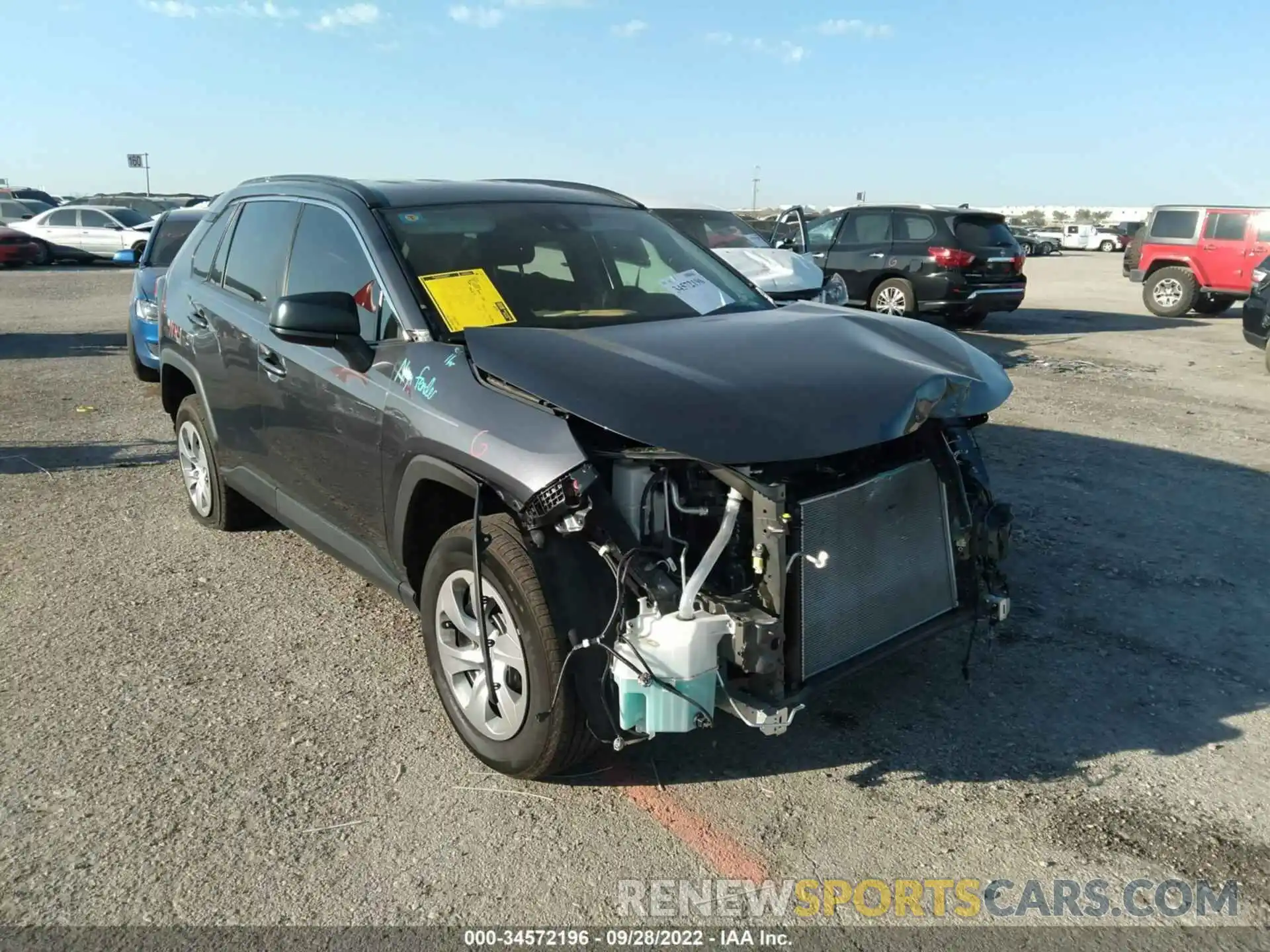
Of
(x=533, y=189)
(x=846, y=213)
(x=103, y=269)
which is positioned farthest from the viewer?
(x=103, y=269)

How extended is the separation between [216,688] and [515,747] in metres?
1.47

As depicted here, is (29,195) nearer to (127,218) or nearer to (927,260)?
(127,218)

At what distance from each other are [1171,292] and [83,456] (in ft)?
57.2

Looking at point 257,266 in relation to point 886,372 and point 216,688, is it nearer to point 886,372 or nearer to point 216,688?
point 216,688

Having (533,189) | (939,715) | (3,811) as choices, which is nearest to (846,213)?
(533,189)

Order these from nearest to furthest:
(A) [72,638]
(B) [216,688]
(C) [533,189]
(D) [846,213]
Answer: (B) [216,688] < (A) [72,638] < (C) [533,189] < (D) [846,213]

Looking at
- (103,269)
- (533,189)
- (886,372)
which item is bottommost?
(103,269)

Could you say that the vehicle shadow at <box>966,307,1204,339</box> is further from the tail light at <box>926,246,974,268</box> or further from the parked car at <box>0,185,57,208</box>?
the parked car at <box>0,185,57,208</box>

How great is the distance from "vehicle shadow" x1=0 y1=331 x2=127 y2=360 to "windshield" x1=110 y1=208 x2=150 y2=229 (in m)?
15.8

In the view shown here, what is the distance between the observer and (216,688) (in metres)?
3.89

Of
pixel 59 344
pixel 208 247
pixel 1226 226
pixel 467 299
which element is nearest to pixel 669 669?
pixel 467 299

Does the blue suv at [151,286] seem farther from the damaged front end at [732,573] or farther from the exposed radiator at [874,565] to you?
the exposed radiator at [874,565]

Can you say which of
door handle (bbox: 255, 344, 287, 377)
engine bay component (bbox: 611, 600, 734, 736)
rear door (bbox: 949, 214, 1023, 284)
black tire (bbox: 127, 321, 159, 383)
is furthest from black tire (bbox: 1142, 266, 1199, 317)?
engine bay component (bbox: 611, 600, 734, 736)

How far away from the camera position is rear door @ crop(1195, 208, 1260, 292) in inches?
646
